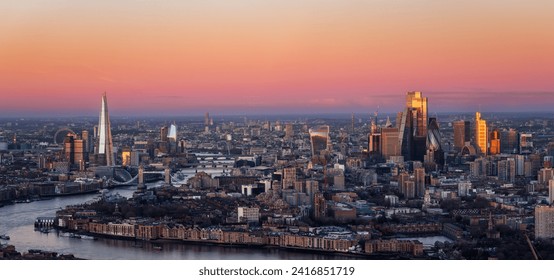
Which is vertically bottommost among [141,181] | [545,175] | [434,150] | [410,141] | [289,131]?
[141,181]

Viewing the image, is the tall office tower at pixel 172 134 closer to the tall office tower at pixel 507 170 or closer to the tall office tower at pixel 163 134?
the tall office tower at pixel 163 134

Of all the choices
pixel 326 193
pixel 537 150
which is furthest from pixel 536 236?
pixel 537 150

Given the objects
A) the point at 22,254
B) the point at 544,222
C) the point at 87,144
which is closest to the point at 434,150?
the point at 87,144

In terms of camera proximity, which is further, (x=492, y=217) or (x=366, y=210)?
(x=366, y=210)

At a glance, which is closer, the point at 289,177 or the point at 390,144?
the point at 289,177

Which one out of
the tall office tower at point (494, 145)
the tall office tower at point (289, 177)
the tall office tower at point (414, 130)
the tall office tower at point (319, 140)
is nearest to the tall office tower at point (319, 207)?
the tall office tower at point (319, 140)

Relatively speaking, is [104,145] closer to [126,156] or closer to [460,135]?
[126,156]
